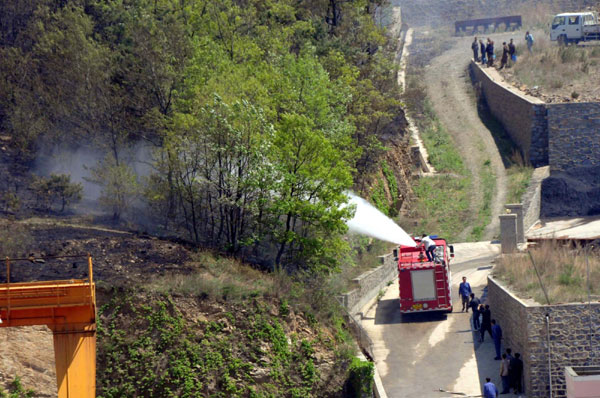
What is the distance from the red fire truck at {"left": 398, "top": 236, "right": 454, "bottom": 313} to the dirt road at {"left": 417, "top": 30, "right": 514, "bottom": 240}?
1288 centimetres

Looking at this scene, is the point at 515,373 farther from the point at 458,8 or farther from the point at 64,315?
the point at 458,8

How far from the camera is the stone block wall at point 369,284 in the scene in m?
33.4

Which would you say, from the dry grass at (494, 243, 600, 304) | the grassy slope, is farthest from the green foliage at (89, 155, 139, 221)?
the dry grass at (494, 243, 600, 304)

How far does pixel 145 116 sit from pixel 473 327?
1512 cm

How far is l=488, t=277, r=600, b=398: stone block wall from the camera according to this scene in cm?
2731

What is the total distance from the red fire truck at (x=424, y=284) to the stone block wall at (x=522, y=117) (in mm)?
21464

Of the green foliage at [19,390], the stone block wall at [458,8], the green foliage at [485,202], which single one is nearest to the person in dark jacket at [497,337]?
the green foliage at [19,390]

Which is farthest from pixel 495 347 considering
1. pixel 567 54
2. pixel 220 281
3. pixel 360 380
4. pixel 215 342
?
pixel 567 54

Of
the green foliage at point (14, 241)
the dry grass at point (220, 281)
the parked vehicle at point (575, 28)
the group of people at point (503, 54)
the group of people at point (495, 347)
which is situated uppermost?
the parked vehicle at point (575, 28)

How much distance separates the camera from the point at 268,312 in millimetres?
27000

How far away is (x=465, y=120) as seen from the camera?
2379 inches

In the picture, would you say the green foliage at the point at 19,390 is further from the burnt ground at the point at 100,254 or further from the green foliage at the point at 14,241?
the green foliage at the point at 14,241

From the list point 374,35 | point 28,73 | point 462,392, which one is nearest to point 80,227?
point 28,73

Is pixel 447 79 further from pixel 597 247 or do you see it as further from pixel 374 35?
pixel 597 247
